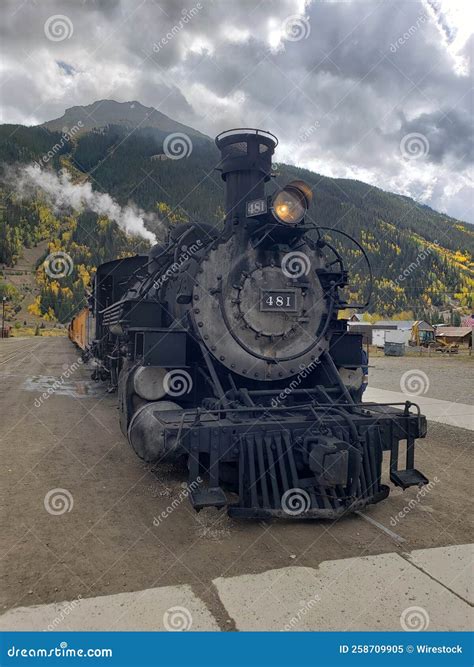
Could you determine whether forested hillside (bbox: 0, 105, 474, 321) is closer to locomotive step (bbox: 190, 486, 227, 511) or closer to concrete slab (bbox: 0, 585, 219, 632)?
locomotive step (bbox: 190, 486, 227, 511)

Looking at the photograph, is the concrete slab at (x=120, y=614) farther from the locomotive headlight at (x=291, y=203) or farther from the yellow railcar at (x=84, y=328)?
the yellow railcar at (x=84, y=328)

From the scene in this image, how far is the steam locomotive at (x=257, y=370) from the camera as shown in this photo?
4.45 meters

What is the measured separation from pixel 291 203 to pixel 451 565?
388 cm

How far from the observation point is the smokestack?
19.4ft

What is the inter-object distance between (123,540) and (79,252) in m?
108

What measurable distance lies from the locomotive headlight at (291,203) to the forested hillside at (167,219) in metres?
73.2

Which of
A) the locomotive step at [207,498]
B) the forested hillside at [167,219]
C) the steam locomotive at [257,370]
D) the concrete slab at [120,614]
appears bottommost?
the concrete slab at [120,614]

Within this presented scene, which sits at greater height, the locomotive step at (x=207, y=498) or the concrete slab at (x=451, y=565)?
the locomotive step at (x=207, y=498)

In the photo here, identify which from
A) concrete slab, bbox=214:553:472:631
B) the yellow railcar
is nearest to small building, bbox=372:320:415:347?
the yellow railcar

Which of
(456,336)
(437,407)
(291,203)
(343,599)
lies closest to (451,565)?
(343,599)

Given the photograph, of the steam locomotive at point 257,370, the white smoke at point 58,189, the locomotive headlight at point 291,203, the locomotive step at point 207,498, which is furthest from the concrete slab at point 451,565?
the white smoke at point 58,189

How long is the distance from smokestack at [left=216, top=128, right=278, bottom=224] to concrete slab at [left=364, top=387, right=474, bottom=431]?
6681 mm

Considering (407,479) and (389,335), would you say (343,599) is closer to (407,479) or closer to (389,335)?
(407,479)

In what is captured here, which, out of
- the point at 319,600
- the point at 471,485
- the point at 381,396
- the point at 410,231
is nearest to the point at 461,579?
the point at 319,600
